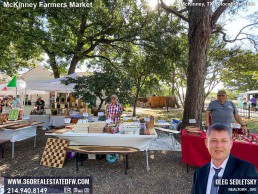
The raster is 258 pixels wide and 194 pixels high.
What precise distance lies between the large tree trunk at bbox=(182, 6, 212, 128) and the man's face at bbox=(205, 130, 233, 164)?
5.18 m

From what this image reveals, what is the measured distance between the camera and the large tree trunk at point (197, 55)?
6.03 m

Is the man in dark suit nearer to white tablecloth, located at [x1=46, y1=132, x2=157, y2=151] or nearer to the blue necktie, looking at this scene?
the blue necktie

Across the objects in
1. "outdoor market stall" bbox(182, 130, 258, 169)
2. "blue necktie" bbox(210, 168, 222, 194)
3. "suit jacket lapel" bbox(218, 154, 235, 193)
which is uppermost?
"suit jacket lapel" bbox(218, 154, 235, 193)

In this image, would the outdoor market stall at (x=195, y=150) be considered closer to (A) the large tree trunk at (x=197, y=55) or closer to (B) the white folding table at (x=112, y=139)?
(B) the white folding table at (x=112, y=139)

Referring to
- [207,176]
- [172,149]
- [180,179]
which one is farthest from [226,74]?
[207,176]

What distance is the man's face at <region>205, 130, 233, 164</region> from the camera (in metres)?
1.22

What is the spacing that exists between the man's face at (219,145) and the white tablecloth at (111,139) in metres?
2.58

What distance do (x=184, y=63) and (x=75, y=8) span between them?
559 centimetres

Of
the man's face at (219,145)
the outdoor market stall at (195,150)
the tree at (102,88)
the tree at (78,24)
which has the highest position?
the tree at (78,24)

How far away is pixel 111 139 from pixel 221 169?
291 centimetres

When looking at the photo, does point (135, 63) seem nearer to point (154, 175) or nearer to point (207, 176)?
point (154, 175)

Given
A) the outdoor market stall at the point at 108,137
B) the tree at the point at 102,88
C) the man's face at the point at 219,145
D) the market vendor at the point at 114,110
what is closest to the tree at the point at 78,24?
Result: the tree at the point at 102,88

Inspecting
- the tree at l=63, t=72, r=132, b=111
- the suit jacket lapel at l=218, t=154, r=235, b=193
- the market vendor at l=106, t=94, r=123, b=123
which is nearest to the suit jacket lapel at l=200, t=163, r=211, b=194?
the suit jacket lapel at l=218, t=154, r=235, b=193

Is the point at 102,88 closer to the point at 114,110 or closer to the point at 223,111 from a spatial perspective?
the point at 114,110
